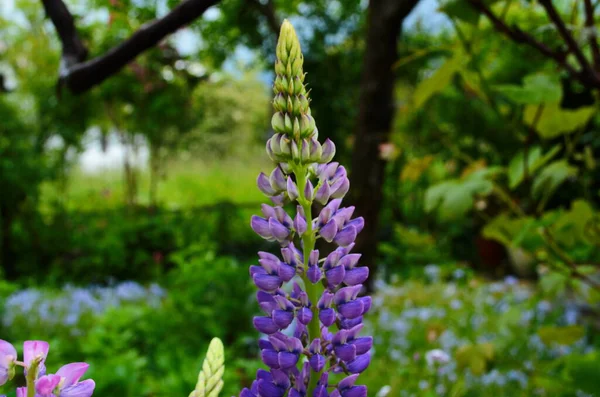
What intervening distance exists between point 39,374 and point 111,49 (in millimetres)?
582

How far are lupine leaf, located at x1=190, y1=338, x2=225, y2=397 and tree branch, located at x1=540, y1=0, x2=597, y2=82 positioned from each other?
95 centimetres

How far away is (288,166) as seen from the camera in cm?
55

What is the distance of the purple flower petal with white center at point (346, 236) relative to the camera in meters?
0.56

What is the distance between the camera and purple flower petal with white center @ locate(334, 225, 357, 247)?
56cm

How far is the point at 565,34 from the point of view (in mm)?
1151

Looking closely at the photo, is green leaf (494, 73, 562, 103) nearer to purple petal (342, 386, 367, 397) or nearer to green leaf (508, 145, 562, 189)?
green leaf (508, 145, 562, 189)

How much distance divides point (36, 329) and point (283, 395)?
4.00m

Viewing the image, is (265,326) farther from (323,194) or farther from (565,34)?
(565,34)

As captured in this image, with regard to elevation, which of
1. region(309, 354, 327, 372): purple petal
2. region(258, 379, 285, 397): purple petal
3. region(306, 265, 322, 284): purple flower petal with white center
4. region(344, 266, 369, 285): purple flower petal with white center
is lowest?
region(258, 379, 285, 397): purple petal

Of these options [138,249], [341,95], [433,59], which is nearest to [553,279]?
[433,59]

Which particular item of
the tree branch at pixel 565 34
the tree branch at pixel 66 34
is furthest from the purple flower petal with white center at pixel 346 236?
the tree branch at pixel 565 34

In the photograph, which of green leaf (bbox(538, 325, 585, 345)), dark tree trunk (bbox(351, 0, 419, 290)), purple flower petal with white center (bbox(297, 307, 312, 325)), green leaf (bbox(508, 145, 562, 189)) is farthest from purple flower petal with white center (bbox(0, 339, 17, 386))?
dark tree trunk (bbox(351, 0, 419, 290))

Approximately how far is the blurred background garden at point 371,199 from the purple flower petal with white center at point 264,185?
1.11ft

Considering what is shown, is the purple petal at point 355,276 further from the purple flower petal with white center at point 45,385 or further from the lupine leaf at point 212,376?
the purple flower petal with white center at point 45,385
